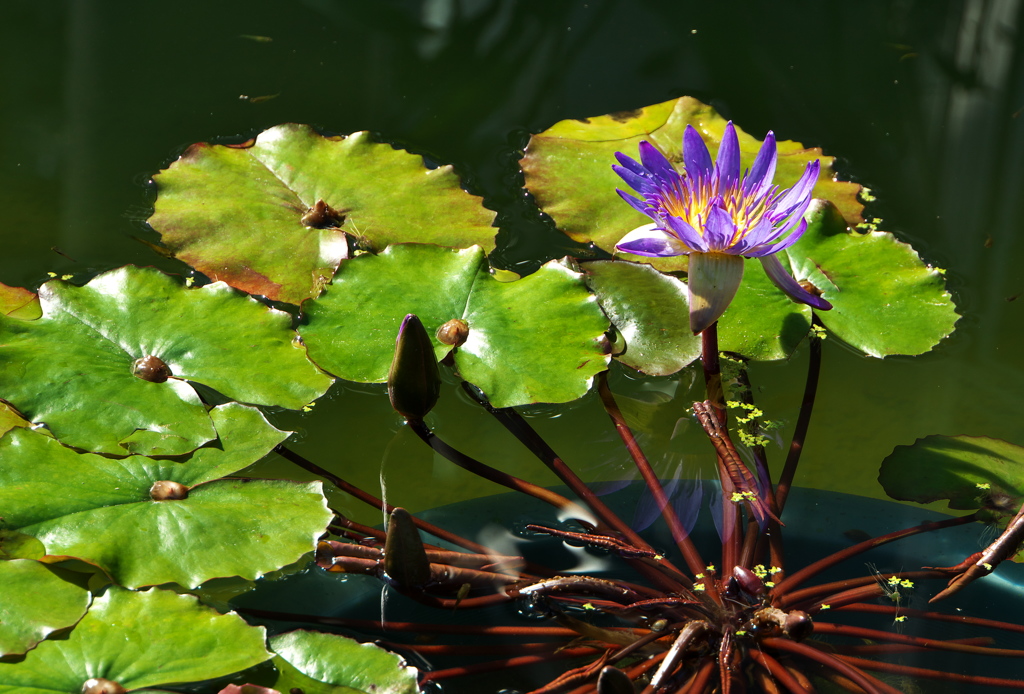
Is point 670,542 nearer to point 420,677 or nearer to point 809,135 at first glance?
point 420,677

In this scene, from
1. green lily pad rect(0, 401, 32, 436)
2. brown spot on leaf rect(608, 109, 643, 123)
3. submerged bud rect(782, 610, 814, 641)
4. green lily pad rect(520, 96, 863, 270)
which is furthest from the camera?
brown spot on leaf rect(608, 109, 643, 123)

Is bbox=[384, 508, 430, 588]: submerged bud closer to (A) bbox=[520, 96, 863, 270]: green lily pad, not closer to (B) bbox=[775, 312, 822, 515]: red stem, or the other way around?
(B) bbox=[775, 312, 822, 515]: red stem

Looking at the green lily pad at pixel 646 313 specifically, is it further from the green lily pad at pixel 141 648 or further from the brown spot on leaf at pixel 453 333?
the green lily pad at pixel 141 648

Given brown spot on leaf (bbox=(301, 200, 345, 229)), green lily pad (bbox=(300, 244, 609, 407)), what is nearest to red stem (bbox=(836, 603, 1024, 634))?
green lily pad (bbox=(300, 244, 609, 407))

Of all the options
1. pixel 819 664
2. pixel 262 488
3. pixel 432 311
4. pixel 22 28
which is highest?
pixel 22 28

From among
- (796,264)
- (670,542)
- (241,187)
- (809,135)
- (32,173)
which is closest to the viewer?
(670,542)

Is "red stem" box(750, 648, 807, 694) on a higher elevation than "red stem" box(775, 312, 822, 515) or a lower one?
lower

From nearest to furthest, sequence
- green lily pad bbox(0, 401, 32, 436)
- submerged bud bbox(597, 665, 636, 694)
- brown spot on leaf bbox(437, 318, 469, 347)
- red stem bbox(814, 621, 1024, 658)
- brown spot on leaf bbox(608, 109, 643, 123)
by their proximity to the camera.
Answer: submerged bud bbox(597, 665, 636, 694) → red stem bbox(814, 621, 1024, 658) → green lily pad bbox(0, 401, 32, 436) → brown spot on leaf bbox(437, 318, 469, 347) → brown spot on leaf bbox(608, 109, 643, 123)

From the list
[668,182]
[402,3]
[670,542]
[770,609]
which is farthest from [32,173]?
[770,609]
